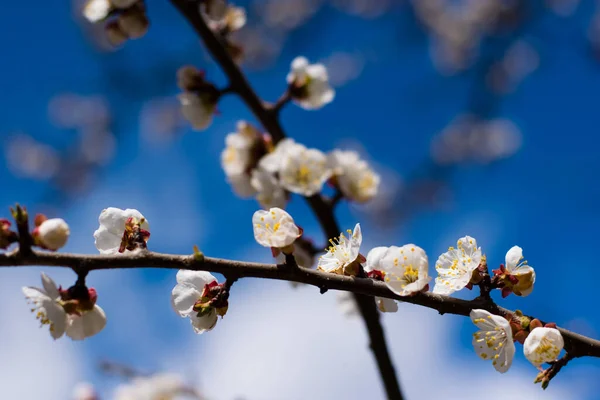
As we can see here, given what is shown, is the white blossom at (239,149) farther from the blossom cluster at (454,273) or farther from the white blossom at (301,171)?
the blossom cluster at (454,273)

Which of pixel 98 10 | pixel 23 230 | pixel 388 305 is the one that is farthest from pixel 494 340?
pixel 98 10

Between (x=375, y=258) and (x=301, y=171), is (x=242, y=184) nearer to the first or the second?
(x=301, y=171)

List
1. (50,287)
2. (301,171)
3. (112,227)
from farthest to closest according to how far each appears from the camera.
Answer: (301,171) < (112,227) < (50,287)

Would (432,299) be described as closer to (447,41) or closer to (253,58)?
(253,58)

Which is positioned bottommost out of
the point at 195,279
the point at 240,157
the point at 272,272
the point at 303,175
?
the point at 272,272

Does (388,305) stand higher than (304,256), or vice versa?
(304,256)

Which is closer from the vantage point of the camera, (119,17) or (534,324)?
(534,324)

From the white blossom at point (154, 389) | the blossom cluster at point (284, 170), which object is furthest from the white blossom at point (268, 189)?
the white blossom at point (154, 389)
